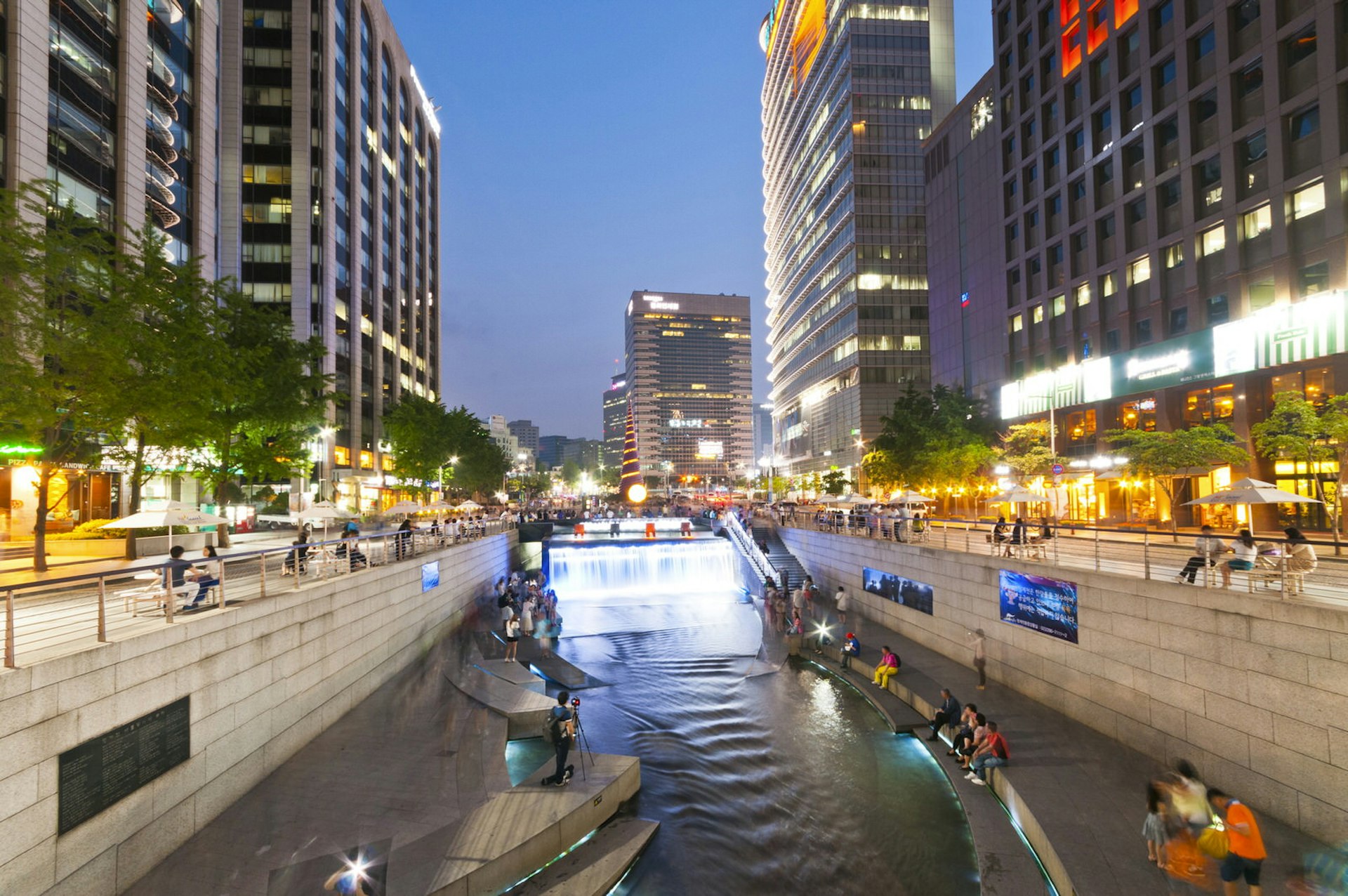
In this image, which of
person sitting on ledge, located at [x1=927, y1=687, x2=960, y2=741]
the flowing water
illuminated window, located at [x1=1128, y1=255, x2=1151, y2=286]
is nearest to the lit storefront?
illuminated window, located at [x1=1128, y1=255, x2=1151, y2=286]

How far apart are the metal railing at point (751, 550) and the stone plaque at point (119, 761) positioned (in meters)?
27.1

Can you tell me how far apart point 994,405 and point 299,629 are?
57538 mm

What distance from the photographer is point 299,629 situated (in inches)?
558

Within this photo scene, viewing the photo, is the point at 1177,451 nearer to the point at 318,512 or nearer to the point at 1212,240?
the point at 1212,240

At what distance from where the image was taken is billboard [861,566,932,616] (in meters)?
23.8

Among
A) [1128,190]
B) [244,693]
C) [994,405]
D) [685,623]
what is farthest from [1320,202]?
[244,693]

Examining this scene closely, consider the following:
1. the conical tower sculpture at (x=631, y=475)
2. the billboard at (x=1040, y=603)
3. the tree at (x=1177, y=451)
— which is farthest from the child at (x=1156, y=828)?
the conical tower sculpture at (x=631, y=475)

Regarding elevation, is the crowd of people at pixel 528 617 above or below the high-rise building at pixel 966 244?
below

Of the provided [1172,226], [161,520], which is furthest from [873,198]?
[161,520]

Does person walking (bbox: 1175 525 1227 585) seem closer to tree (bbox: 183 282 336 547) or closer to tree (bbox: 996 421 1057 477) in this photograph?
tree (bbox: 996 421 1057 477)

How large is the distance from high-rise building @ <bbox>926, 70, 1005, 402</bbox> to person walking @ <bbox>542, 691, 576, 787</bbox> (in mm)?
54253

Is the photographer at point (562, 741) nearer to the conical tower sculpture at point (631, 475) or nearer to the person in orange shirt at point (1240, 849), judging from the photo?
the person in orange shirt at point (1240, 849)

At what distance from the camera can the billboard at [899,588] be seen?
2384cm

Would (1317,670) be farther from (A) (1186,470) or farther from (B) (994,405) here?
(B) (994,405)
